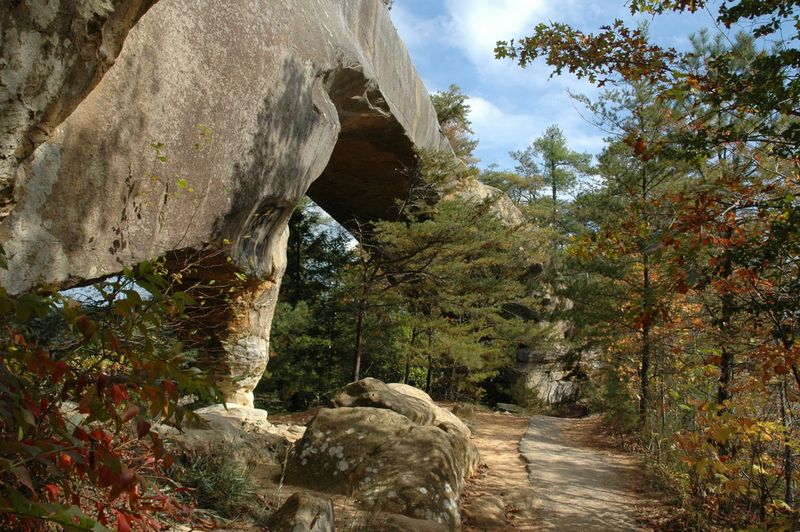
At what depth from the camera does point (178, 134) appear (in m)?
5.79

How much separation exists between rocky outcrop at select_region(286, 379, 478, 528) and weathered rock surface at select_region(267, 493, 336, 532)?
51.9 inches

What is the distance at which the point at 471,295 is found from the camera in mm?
13641

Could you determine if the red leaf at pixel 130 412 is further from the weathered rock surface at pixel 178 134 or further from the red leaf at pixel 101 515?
the weathered rock surface at pixel 178 134

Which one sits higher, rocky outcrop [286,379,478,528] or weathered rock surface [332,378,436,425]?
weathered rock surface [332,378,436,425]

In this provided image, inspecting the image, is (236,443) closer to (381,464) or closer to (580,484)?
(381,464)

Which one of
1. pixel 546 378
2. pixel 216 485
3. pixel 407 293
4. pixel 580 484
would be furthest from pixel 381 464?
pixel 546 378

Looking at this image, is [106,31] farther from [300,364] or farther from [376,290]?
[300,364]

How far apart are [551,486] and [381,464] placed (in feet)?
9.90

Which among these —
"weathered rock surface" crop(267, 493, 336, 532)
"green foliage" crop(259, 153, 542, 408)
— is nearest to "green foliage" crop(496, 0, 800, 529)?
"weathered rock surface" crop(267, 493, 336, 532)

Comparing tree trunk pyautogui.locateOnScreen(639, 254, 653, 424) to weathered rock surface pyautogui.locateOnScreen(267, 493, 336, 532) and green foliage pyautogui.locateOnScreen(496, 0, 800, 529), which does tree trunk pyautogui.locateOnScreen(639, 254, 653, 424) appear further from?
weathered rock surface pyautogui.locateOnScreen(267, 493, 336, 532)

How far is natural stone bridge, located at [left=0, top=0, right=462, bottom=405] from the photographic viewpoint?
3443 mm

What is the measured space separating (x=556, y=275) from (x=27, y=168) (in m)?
12.0

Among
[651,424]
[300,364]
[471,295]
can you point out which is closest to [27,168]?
[651,424]

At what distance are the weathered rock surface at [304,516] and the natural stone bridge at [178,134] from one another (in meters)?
1.80
